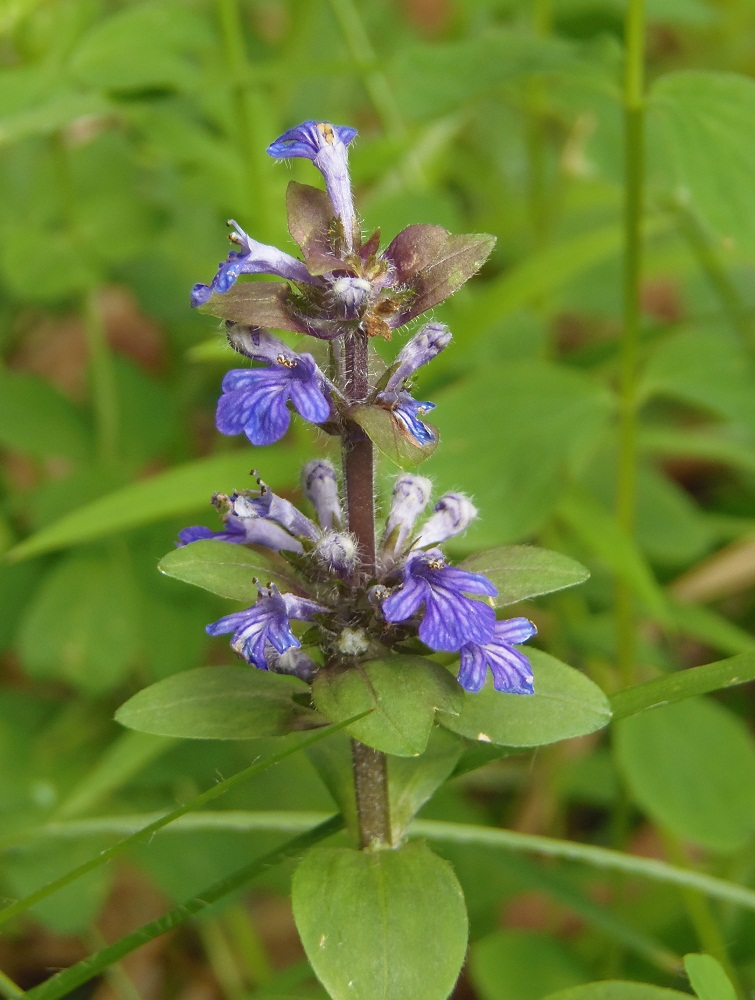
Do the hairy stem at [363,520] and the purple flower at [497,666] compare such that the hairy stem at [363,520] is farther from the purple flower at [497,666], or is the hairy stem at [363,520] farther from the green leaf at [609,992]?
the green leaf at [609,992]

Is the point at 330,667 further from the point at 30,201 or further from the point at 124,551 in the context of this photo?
the point at 30,201

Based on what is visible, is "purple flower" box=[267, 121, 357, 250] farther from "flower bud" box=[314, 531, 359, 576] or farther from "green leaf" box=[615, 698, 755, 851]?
"green leaf" box=[615, 698, 755, 851]

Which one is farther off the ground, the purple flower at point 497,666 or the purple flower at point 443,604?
the purple flower at point 443,604

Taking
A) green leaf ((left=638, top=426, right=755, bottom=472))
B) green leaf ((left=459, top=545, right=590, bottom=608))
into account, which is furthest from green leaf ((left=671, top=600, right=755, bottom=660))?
green leaf ((left=459, top=545, right=590, bottom=608))

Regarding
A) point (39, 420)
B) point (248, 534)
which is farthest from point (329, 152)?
point (39, 420)

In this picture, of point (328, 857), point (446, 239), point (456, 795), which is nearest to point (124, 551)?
point (456, 795)

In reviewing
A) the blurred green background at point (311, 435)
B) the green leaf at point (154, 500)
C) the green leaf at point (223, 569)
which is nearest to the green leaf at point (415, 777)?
the green leaf at point (223, 569)
